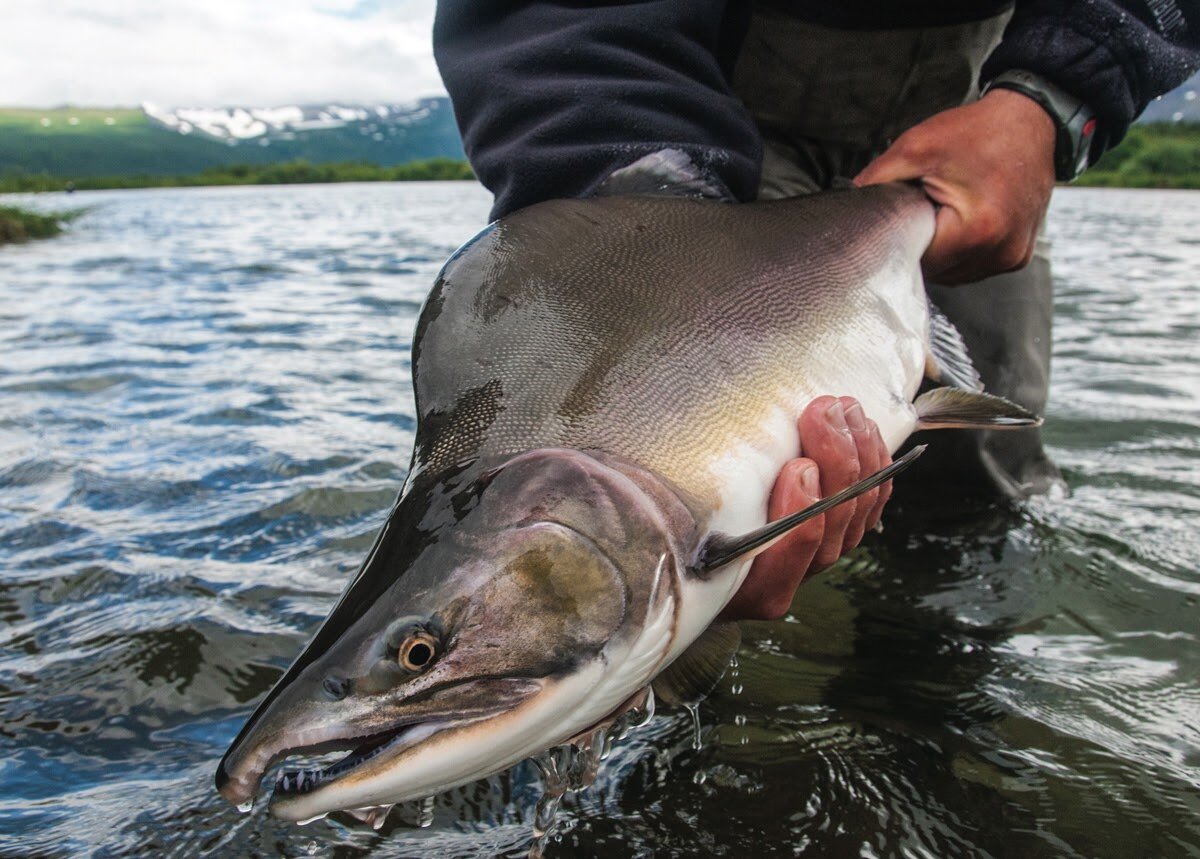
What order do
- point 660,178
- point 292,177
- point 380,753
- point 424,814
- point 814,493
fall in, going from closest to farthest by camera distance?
point 380,753 → point 814,493 → point 424,814 → point 660,178 → point 292,177

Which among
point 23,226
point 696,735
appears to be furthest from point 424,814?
point 23,226

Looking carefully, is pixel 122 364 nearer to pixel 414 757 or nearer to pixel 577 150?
pixel 577 150

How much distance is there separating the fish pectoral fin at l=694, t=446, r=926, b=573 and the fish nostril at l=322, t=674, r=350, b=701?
1.83 ft

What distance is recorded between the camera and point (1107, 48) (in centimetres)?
250

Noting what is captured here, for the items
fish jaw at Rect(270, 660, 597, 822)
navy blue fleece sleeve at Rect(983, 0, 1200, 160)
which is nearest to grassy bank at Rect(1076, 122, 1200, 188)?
navy blue fleece sleeve at Rect(983, 0, 1200, 160)

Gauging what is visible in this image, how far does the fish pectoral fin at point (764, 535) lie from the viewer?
4.78 ft

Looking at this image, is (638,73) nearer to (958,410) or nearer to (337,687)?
(958,410)

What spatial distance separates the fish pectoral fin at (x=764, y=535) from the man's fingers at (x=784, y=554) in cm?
17

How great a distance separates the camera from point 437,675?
1.29 meters

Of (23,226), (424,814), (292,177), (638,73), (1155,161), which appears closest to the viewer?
(424,814)

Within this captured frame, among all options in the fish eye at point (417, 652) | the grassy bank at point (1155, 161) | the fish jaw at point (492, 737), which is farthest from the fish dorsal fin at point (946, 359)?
the grassy bank at point (1155, 161)

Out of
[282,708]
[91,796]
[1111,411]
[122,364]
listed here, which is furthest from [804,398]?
[122,364]

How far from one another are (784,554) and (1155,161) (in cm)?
5521

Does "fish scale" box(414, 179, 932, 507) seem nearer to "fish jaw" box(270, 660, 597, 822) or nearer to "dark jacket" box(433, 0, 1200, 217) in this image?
"dark jacket" box(433, 0, 1200, 217)
